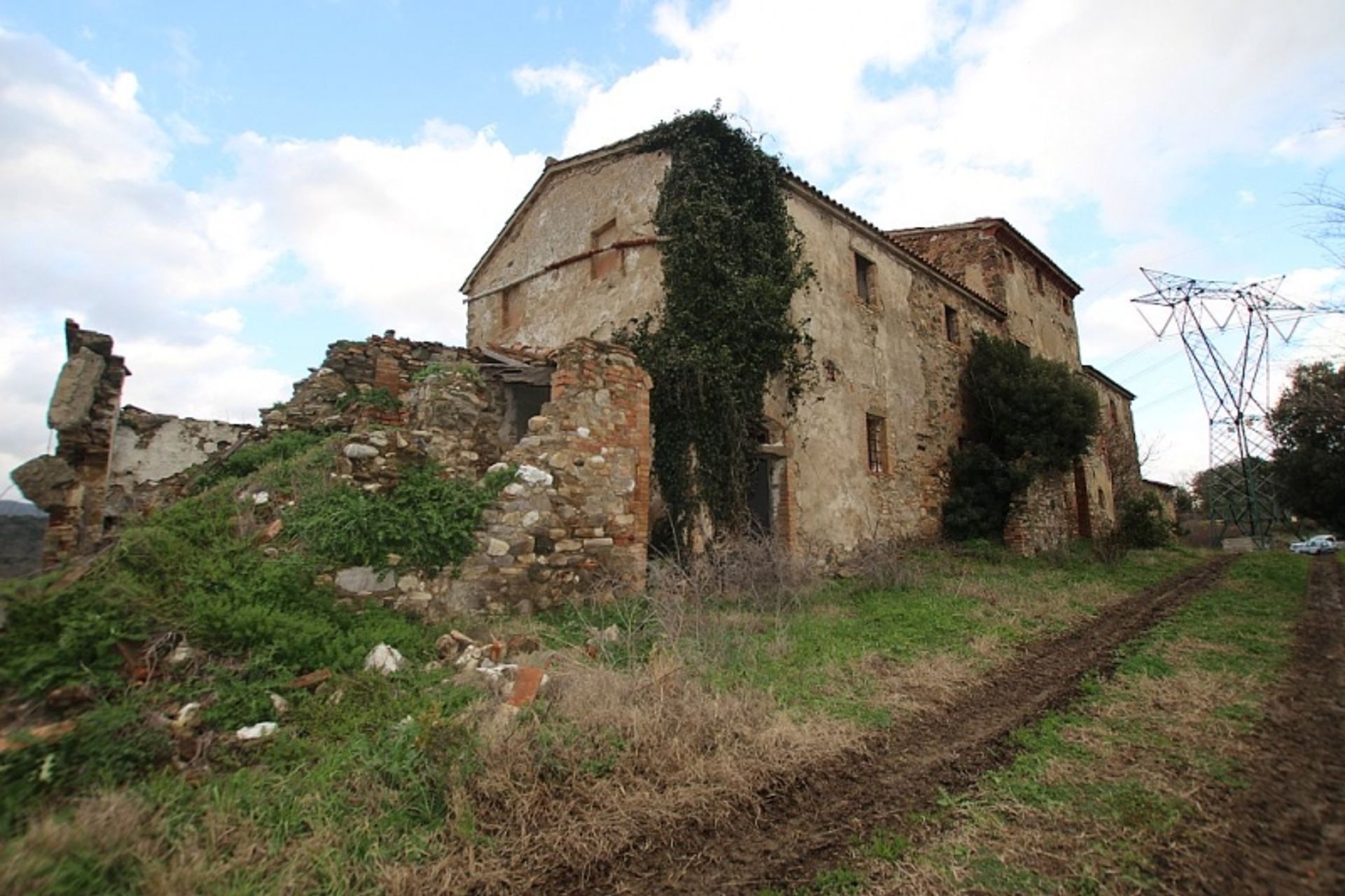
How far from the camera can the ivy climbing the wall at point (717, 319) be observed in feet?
29.6

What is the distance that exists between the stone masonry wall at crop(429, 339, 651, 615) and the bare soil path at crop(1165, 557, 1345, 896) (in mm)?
5180

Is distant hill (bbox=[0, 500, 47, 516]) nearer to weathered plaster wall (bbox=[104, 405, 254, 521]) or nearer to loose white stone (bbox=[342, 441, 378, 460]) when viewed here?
weathered plaster wall (bbox=[104, 405, 254, 521])

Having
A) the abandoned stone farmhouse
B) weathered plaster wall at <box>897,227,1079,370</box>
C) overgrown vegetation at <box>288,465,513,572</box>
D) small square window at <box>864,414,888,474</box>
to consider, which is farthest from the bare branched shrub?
weathered plaster wall at <box>897,227,1079,370</box>

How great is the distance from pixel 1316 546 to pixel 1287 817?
113 feet

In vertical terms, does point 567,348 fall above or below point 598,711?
above

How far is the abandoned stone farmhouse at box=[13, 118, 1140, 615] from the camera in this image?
6566 millimetres

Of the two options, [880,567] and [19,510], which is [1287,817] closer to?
[880,567]

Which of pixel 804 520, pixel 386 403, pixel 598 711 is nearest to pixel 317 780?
pixel 598 711

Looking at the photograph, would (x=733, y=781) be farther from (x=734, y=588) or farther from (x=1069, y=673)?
(x=734, y=588)

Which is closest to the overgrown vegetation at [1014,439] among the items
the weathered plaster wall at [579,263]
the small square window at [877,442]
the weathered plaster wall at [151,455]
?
the small square window at [877,442]

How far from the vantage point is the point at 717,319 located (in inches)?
371

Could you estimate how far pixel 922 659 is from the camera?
5.49 metres

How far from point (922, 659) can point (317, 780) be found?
4.67 metres

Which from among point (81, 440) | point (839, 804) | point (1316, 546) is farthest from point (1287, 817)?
point (1316, 546)
